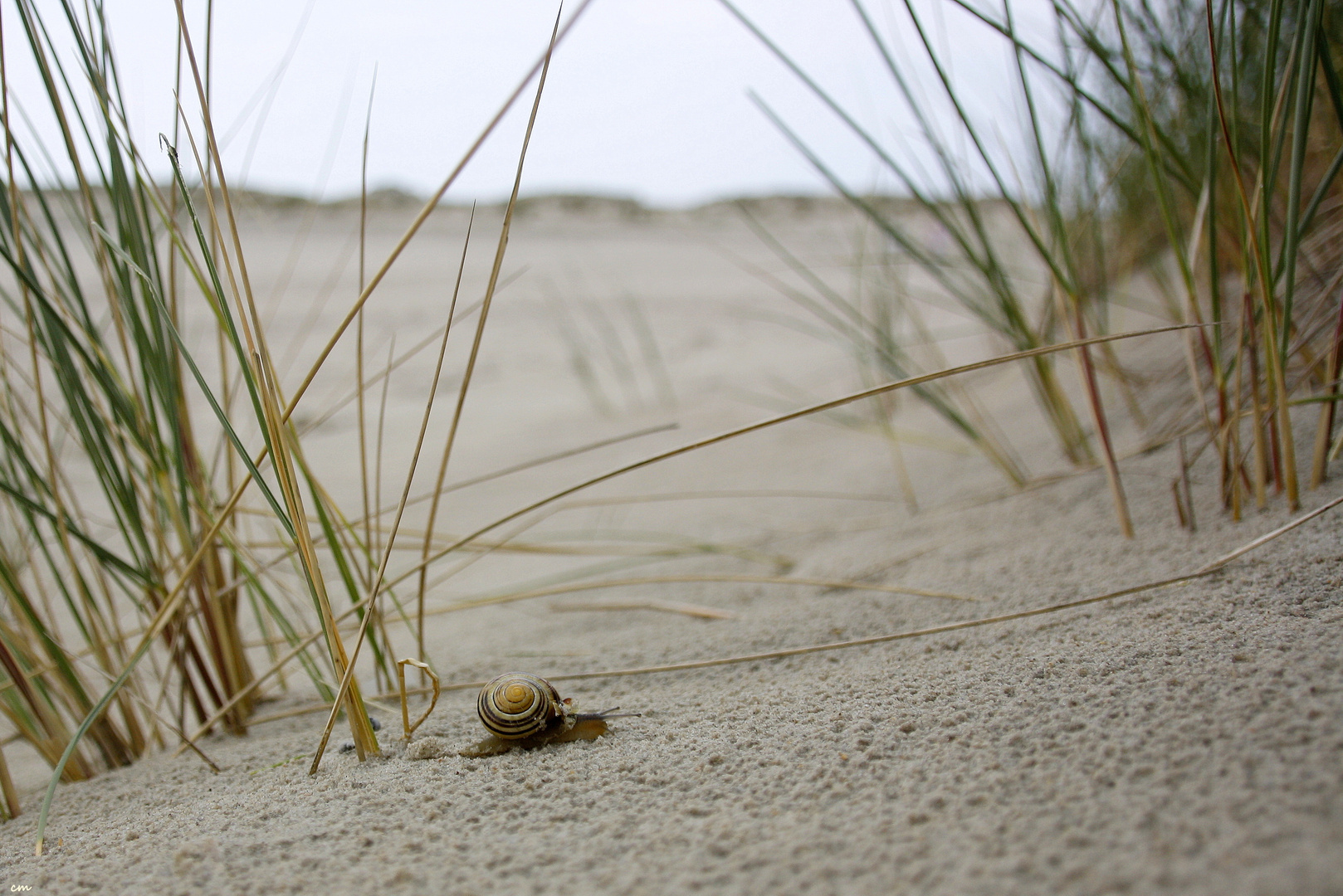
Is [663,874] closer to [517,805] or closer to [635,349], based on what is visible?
[517,805]

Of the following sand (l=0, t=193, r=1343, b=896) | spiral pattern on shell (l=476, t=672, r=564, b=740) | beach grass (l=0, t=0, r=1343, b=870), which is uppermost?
beach grass (l=0, t=0, r=1343, b=870)

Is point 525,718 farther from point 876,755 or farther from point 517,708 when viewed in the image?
point 876,755

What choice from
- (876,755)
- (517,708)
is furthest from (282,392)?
(876,755)

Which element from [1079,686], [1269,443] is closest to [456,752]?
[1079,686]

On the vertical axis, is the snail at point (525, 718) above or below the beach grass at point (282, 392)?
below

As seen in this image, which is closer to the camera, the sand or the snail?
the sand

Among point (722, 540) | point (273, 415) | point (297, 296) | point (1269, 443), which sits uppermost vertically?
point (297, 296)

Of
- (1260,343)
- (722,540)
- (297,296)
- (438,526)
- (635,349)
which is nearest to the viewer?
(1260,343)
